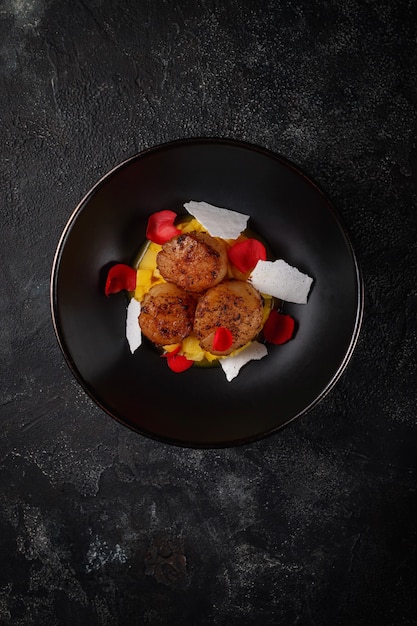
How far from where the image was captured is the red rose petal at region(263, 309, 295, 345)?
2.29 metres

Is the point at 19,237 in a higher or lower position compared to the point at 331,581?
higher

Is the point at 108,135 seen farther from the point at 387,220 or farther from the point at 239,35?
the point at 387,220

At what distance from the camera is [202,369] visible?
2.34 meters

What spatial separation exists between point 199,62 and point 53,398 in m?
1.33

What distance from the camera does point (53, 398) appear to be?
2502 millimetres

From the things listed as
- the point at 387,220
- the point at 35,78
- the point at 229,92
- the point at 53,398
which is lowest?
the point at 53,398

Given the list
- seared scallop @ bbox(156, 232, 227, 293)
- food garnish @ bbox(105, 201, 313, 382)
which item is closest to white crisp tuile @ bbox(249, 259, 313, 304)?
food garnish @ bbox(105, 201, 313, 382)

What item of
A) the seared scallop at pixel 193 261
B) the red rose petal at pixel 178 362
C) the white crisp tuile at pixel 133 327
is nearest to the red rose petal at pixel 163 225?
the seared scallop at pixel 193 261

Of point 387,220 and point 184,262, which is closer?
point 184,262

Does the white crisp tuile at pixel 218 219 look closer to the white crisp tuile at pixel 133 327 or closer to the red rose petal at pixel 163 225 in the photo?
the red rose petal at pixel 163 225

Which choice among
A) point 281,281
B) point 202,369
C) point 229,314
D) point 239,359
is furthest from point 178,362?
→ point 281,281

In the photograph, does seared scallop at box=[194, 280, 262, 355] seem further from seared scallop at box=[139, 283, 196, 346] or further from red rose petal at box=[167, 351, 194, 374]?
red rose petal at box=[167, 351, 194, 374]

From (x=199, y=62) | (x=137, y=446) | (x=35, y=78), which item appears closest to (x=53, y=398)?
(x=137, y=446)

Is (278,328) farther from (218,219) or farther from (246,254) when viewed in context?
(218,219)
